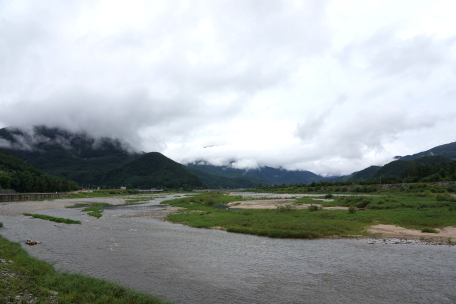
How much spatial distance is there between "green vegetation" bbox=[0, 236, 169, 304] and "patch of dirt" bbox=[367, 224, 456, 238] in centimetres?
2932

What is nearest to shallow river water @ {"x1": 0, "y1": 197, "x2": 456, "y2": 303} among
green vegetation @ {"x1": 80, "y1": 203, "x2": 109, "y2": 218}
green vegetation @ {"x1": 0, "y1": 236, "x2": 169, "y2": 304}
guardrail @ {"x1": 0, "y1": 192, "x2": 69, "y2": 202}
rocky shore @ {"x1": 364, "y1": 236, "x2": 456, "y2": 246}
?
rocky shore @ {"x1": 364, "y1": 236, "x2": 456, "y2": 246}

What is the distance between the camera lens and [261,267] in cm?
2005

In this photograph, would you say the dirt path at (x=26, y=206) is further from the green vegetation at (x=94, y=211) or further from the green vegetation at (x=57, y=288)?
the green vegetation at (x=57, y=288)

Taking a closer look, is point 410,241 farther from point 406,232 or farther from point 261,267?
point 261,267

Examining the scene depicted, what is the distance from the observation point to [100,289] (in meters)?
14.4

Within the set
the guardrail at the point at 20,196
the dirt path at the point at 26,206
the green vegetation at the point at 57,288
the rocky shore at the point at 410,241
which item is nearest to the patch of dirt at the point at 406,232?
the rocky shore at the point at 410,241

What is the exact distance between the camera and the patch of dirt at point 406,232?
29753 millimetres

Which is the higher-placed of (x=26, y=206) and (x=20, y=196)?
(x=20, y=196)

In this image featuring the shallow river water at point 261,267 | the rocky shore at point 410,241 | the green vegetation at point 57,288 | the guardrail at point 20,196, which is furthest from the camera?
the guardrail at point 20,196

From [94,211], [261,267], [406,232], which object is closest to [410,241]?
[406,232]

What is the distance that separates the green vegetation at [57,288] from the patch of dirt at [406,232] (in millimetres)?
29317

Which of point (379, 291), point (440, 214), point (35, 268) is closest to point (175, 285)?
point (35, 268)

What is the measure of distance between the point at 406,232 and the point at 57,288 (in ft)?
118

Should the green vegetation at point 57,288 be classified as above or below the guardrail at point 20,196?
below
